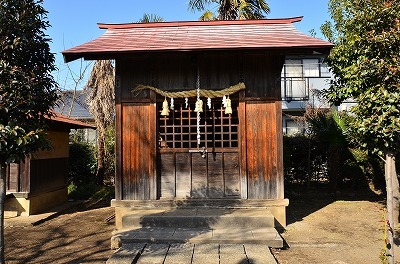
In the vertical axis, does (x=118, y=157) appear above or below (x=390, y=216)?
above

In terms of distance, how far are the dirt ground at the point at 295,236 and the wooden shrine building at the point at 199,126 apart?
2.83ft

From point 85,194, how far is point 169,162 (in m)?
6.20

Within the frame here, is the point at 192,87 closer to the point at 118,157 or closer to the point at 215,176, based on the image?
the point at 215,176

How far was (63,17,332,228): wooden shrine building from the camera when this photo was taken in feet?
25.7

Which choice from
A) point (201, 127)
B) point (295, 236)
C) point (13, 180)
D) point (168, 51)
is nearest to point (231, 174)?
point (201, 127)

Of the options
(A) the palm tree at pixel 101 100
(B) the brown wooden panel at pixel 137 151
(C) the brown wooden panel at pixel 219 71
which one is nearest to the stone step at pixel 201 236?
(B) the brown wooden panel at pixel 137 151

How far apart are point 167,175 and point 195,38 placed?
3451mm

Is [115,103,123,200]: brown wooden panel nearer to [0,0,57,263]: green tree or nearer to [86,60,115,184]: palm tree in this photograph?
[0,0,57,263]: green tree

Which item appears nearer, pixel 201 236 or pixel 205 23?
pixel 201 236

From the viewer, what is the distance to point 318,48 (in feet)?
23.3

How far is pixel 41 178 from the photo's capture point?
10203 mm

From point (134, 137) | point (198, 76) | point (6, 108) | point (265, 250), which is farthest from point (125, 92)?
point (265, 250)

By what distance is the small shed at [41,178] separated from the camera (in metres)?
9.45

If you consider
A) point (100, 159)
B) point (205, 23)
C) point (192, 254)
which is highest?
point (205, 23)
